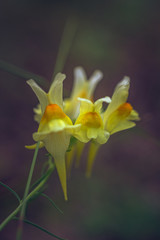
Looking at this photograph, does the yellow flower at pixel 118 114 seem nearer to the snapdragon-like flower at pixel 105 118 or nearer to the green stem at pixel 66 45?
the snapdragon-like flower at pixel 105 118

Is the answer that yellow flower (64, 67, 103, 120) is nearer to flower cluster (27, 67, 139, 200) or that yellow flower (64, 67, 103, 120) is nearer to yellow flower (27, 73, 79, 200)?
flower cluster (27, 67, 139, 200)

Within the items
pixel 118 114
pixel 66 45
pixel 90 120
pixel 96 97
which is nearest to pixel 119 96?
pixel 118 114

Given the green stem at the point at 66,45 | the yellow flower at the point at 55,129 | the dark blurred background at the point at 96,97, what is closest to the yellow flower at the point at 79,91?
the green stem at the point at 66,45

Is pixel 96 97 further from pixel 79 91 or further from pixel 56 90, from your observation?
pixel 56 90

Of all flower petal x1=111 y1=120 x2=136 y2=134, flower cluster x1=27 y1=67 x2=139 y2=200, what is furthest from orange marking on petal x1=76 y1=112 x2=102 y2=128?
flower petal x1=111 y1=120 x2=136 y2=134

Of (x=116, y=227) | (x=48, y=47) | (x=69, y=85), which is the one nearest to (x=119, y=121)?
(x=116, y=227)

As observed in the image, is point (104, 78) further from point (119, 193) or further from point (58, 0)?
point (119, 193)

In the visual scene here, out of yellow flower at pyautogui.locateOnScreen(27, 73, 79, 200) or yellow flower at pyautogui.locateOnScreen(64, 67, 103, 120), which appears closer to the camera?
yellow flower at pyautogui.locateOnScreen(27, 73, 79, 200)
